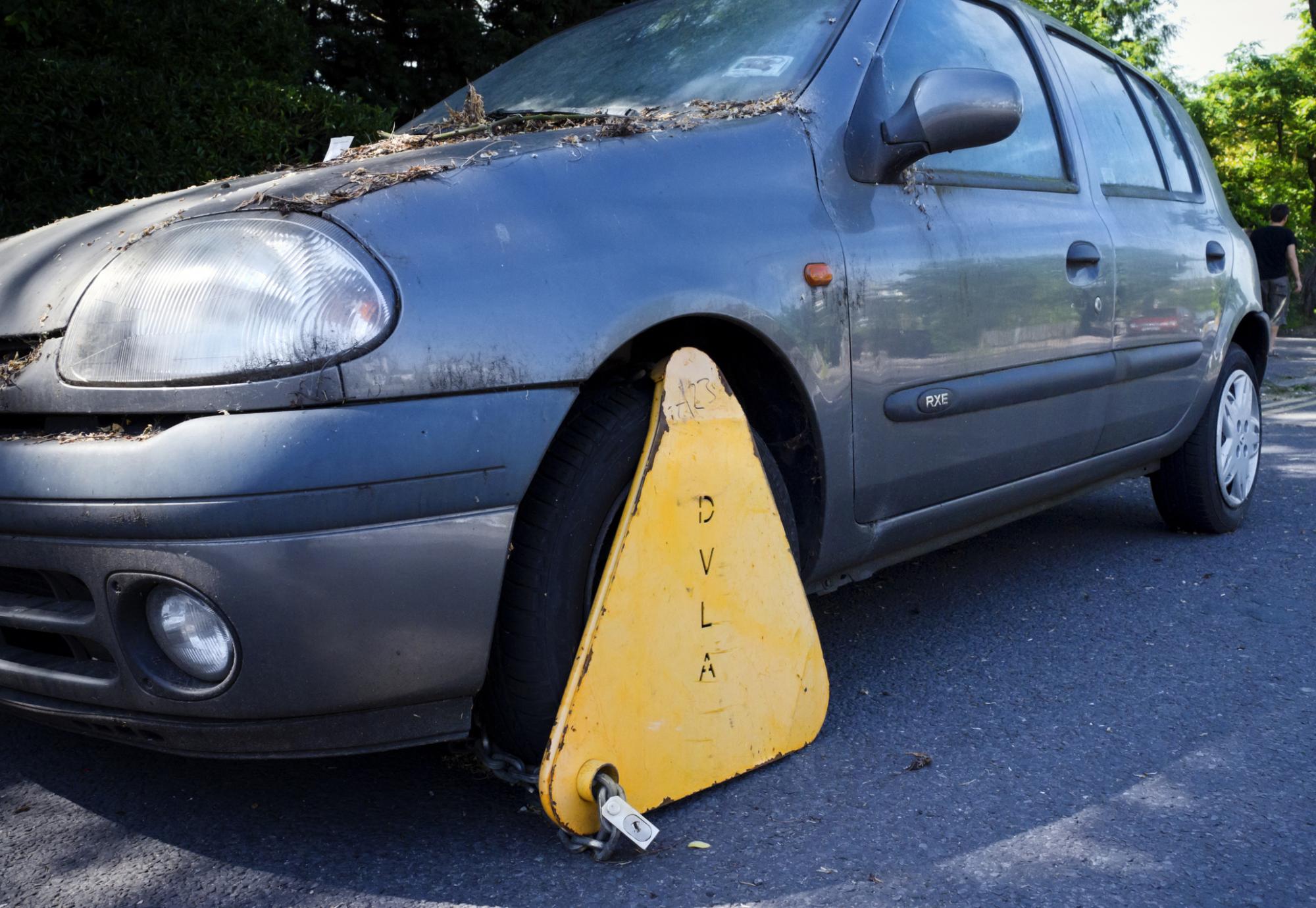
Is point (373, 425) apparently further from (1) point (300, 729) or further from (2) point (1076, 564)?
(2) point (1076, 564)

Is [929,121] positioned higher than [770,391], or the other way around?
[929,121]

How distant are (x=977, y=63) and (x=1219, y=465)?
74.8 inches

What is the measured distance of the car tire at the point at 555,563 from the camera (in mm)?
1909

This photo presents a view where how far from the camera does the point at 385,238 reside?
1.76 meters

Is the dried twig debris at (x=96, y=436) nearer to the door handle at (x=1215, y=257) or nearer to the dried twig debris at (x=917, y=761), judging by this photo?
the dried twig debris at (x=917, y=761)

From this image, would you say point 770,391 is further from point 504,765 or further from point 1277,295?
point 1277,295

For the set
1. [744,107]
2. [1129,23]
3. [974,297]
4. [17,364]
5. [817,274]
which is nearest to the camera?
[17,364]

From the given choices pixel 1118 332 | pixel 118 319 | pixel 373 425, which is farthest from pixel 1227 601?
pixel 118 319

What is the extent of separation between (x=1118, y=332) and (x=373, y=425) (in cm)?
239

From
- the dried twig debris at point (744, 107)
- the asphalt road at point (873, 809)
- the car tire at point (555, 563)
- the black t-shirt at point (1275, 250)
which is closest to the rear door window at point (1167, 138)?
the asphalt road at point (873, 809)

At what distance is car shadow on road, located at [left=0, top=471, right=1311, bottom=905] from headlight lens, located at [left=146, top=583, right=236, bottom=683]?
37 centimetres

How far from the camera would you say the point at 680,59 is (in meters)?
2.71

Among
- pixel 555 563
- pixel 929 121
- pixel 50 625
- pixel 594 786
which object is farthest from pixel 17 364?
pixel 929 121

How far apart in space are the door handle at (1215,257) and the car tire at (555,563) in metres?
2.70
